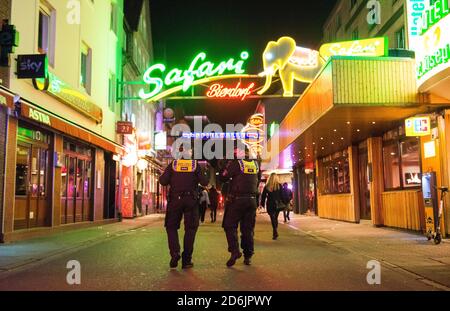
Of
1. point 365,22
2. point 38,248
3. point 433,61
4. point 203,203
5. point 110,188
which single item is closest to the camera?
point 433,61

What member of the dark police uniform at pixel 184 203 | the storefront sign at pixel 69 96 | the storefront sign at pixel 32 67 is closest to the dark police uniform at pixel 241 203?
the dark police uniform at pixel 184 203

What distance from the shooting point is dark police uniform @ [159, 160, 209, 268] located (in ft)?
25.3

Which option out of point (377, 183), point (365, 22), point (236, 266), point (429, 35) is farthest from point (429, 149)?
point (365, 22)

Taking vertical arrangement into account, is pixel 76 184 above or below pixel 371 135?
below

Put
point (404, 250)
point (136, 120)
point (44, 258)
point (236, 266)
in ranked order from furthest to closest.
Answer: point (136, 120)
point (404, 250)
point (44, 258)
point (236, 266)

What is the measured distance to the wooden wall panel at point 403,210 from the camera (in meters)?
14.1

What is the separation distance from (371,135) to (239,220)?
11.0 metres

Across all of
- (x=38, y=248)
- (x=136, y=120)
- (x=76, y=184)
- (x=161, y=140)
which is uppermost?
(x=136, y=120)

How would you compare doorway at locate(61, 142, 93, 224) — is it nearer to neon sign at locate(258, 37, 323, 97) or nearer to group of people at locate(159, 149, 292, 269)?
neon sign at locate(258, 37, 323, 97)

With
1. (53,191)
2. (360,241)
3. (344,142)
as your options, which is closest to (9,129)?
(53,191)

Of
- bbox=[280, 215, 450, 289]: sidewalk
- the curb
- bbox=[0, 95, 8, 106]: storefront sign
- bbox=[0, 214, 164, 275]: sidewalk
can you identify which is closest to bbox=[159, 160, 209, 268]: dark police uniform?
the curb

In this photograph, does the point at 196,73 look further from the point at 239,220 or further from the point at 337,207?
the point at 239,220

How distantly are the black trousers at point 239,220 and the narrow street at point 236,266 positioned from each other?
1.18 feet

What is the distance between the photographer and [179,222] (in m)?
7.75
